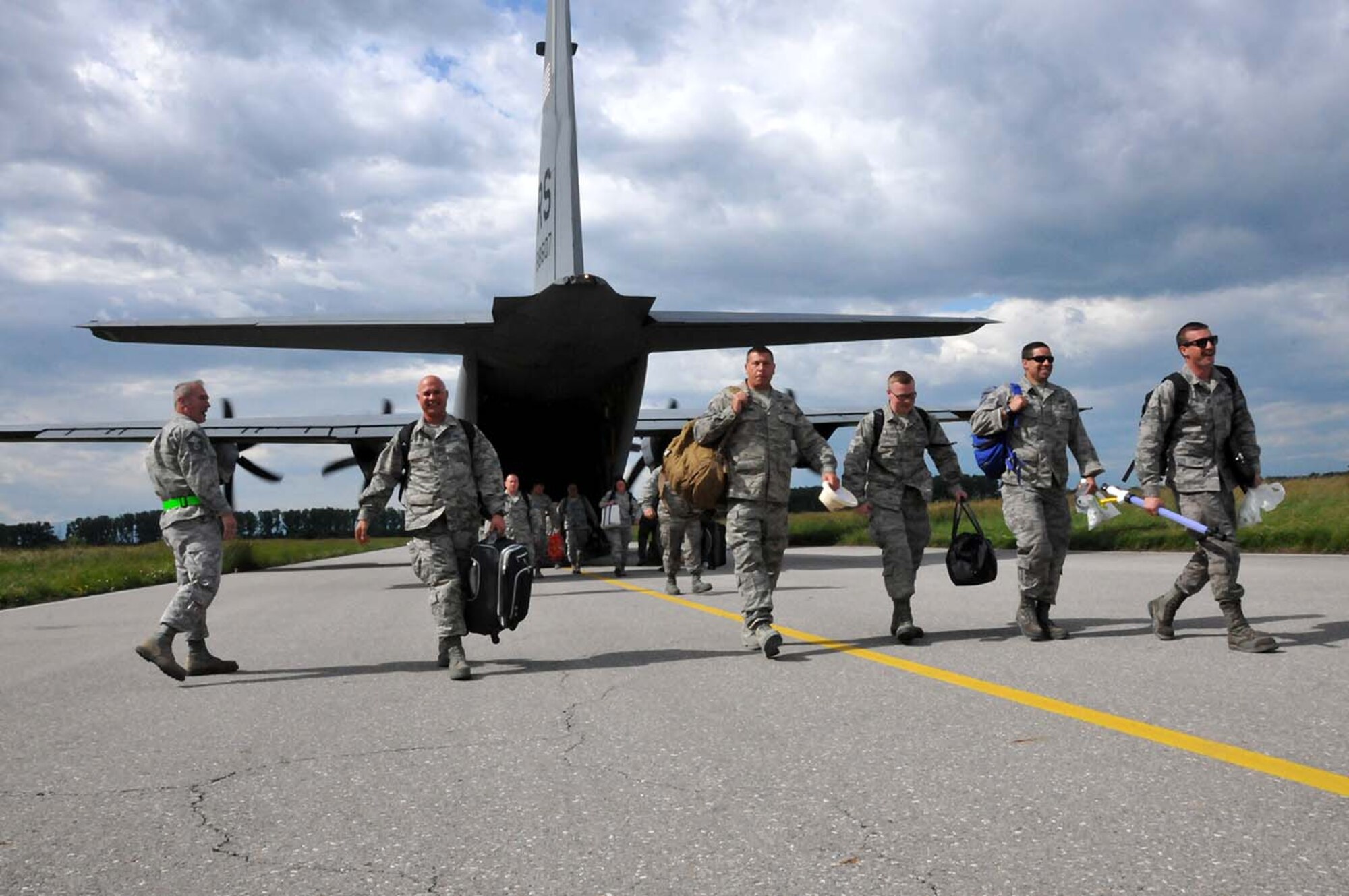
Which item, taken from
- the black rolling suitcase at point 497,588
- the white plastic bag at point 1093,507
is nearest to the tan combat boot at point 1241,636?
the white plastic bag at point 1093,507

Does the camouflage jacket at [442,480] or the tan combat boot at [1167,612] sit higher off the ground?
the camouflage jacket at [442,480]

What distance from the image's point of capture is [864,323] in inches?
506

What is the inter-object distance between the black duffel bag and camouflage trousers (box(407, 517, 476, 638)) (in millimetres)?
3288

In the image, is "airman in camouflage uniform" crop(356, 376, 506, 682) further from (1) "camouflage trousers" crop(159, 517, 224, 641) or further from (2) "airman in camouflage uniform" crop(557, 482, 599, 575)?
(2) "airman in camouflage uniform" crop(557, 482, 599, 575)

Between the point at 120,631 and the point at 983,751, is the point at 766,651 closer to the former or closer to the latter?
the point at 983,751

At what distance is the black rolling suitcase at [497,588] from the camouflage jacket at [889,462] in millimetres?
2298

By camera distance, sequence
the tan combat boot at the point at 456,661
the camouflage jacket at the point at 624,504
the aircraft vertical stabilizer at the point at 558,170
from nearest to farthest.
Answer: the tan combat boot at the point at 456,661 < the aircraft vertical stabilizer at the point at 558,170 < the camouflage jacket at the point at 624,504

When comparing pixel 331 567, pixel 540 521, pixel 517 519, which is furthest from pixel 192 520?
pixel 331 567

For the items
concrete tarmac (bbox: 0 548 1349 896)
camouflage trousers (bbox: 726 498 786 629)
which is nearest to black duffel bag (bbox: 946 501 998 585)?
concrete tarmac (bbox: 0 548 1349 896)

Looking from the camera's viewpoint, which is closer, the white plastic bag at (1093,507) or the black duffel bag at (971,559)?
the white plastic bag at (1093,507)

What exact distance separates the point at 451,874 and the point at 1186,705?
3.30 meters

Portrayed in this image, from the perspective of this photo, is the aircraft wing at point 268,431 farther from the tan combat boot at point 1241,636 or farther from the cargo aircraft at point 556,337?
the tan combat boot at point 1241,636

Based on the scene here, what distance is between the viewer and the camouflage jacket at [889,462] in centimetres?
704

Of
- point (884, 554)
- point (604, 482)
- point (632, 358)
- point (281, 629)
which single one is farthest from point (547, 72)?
point (884, 554)
